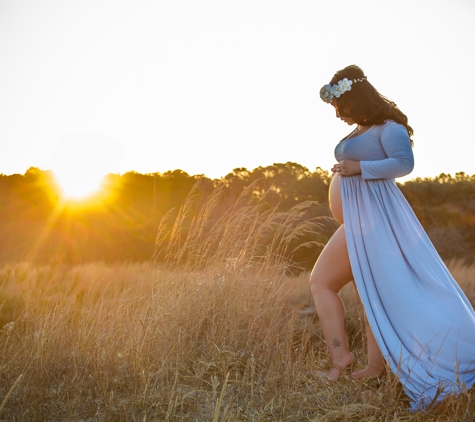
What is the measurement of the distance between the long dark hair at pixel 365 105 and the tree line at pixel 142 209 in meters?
12.1

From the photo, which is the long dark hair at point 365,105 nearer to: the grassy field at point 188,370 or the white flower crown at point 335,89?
the white flower crown at point 335,89

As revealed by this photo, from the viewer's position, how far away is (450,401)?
2.27 metres

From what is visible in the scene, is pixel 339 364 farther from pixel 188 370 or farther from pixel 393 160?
pixel 393 160

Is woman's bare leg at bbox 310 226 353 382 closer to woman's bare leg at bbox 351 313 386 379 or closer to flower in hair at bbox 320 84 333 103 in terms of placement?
woman's bare leg at bbox 351 313 386 379

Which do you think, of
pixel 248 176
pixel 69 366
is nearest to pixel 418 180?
pixel 248 176

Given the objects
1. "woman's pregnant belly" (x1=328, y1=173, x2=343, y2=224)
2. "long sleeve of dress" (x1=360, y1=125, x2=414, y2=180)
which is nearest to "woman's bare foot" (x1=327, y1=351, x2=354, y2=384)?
"woman's pregnant belly" (x1=328, y1=173, x2=343, y2=224)

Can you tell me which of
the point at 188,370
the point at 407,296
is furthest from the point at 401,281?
the point at 188,370

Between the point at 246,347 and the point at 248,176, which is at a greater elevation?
the point at 248,176

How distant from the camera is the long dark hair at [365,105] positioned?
2.83m

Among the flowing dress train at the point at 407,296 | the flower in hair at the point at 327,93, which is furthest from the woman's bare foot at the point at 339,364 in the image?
the flower in hair at the point at 327,93

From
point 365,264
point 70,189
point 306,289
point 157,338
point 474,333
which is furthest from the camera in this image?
point 70,189

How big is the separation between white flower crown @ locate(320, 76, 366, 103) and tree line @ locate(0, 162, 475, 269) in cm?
1208

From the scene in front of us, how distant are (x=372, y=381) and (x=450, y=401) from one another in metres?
0.59

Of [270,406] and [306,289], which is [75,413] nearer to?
[270,406]
